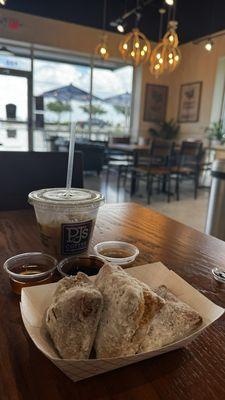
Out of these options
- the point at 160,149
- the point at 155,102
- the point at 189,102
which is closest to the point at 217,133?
the point at 189,102

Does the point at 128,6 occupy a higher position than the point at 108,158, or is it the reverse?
the point at 128,6

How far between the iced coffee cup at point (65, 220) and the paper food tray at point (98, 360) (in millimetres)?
172

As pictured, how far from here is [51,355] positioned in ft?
1.31

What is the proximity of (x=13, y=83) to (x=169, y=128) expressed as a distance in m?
3.93

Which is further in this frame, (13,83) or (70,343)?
(13,83)

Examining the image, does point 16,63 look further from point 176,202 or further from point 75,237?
point 75,237

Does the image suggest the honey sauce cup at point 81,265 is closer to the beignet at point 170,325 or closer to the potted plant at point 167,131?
the beignet at point 170,325

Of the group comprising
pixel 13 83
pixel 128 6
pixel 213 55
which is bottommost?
pixel 13 83

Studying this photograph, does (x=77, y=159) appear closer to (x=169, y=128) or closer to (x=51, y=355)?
(x=51, y=355)

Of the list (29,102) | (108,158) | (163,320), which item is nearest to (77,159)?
(163,320)

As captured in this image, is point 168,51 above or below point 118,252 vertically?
above

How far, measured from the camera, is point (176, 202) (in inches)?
187

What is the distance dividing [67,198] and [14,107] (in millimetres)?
6622

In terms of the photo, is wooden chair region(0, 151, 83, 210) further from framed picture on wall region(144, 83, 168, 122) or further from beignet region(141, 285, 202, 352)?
framed picture on wall region(144, 83, 168, 122)
